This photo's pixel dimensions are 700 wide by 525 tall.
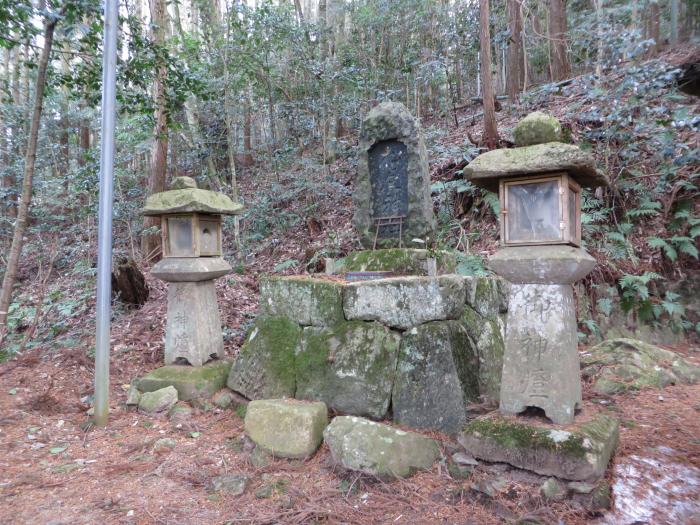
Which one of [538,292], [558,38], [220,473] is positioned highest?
[558,38]

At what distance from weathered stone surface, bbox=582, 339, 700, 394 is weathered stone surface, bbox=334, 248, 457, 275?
205 centimetres

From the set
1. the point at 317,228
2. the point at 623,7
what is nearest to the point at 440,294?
the point at 317,228

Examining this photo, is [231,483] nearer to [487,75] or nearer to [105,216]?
[105,216]

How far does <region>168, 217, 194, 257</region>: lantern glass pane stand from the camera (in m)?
4.84

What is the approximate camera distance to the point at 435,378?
3504 mm

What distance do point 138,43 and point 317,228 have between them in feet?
17.5

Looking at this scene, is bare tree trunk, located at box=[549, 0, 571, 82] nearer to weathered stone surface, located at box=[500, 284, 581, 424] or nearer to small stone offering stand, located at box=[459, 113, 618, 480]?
small stone offering stand, located at box=[459, 113, 618, 480]

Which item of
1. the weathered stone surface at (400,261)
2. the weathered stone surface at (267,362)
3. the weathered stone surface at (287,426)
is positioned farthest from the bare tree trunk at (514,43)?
the weathered stone surface at (287,426)

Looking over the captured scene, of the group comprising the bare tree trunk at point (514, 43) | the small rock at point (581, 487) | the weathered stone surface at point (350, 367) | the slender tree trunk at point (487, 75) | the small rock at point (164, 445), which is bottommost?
the small rock at point (164, 445)

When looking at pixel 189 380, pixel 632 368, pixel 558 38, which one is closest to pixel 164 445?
pixel 189 380

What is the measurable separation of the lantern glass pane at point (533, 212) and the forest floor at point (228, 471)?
64.0 inches

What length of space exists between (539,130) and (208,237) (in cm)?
364

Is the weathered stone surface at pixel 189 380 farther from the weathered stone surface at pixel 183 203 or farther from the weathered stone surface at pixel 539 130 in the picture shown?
the weathered stone surface at pixel 539 130

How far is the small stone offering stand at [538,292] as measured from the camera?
9.44ft
